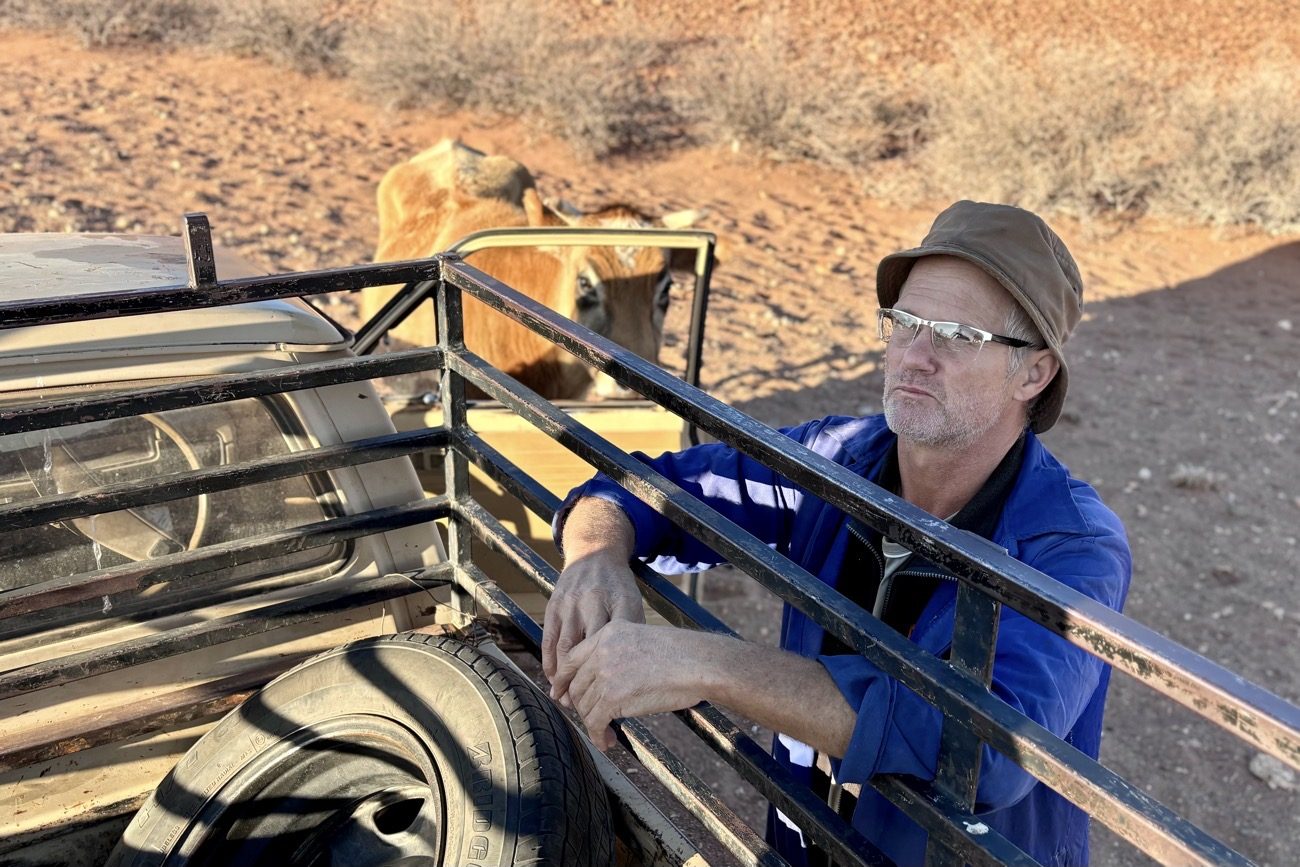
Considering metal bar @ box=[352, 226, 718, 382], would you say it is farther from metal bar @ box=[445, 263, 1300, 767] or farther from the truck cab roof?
metal bar @ box=[445, 263, 1300, 767]

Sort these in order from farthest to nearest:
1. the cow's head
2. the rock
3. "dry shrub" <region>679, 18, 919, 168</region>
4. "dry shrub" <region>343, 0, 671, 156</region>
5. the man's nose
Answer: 1. "dry shrub" <region>679, 18, 919, 168</region>
2. "dry shrub" <region>343, 0, 671, 156</region>
3. the cow's head
4. the rock
5. the man's nose

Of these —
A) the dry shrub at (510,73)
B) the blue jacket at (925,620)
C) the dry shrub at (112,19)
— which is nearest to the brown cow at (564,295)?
the blue jacket at (925,620)

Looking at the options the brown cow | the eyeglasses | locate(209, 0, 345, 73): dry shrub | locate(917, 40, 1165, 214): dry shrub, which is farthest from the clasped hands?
locate(209, 0, 345, 73): dry shrub

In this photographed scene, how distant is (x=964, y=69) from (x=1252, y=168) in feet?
9.96

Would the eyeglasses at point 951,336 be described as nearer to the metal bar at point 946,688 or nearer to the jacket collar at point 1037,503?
the jacket collar at point 1037,503

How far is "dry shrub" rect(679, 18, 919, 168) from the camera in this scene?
1170 centimetres

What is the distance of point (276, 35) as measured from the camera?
40.4ft

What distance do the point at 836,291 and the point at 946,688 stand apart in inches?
308

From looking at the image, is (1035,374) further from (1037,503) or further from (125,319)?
(125,319)

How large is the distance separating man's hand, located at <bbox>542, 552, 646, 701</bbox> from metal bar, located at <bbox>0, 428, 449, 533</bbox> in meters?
0.69

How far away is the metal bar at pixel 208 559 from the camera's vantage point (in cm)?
205

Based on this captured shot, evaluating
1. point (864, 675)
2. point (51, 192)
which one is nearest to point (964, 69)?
point (51, 192)

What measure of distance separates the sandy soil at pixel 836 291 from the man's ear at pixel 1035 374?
2387 millimetres

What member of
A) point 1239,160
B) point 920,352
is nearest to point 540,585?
point 920,352
